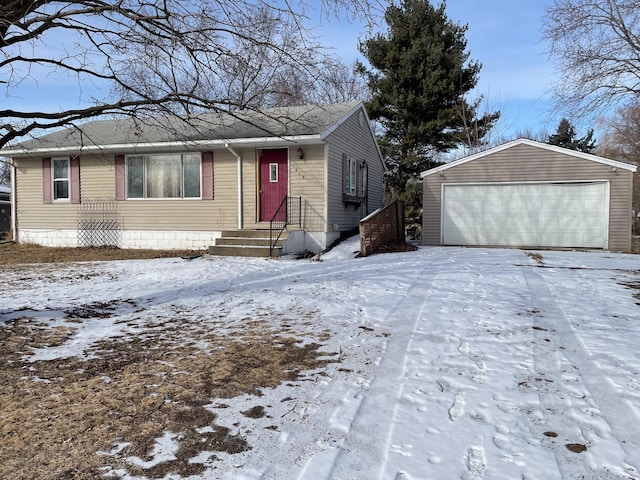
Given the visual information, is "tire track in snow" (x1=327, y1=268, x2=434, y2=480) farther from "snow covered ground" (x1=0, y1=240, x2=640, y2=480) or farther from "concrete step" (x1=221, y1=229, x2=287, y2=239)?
"concrete step" (x1=221, y1=229, x2=287, y2=239)

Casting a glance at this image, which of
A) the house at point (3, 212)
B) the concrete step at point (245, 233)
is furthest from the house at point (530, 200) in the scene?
the house at point (3, 212)

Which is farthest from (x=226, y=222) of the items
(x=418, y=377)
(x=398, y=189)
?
(x=398, y=189)

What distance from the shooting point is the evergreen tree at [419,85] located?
68.0 feet

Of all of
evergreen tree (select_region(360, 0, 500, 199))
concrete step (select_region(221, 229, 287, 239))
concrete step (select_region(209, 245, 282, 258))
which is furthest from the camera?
evergreen tree (select_region(360, 0, 500, 199))

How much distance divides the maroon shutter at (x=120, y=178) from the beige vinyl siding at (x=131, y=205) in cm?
18

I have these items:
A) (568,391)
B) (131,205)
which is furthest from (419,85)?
(568,391)

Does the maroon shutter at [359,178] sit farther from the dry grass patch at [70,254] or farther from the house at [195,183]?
the dry grass patch at [70,254]

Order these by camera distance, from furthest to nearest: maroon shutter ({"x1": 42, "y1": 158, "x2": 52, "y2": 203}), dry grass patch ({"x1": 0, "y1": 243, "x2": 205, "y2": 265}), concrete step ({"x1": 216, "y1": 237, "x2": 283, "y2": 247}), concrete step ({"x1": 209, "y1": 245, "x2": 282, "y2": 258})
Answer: maroon shutter ({"x1": 42, "y1": 158, "x2": 52, "y2": 203})
dry grass patch ({"x1": 0, "y1": 243, "x2": 205, "y2": 265})
concrete step ({"x1": 216, "y1": 237, "x2": 283, "y2": 247})
concrete step ({"x1": 209, "y1": 245, "x2": 282, "y2": 258})

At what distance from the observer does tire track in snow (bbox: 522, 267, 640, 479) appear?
7.93 feet

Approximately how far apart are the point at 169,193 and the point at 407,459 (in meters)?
12.2

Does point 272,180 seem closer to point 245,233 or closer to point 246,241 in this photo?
point 245,233

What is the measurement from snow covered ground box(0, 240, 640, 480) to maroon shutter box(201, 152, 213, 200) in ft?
16.4

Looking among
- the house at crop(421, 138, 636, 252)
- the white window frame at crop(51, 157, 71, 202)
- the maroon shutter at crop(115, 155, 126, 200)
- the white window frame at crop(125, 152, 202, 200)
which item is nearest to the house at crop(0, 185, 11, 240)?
the white window frame at crop(51, 157, 71, 202)

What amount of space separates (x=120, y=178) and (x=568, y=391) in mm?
13480
